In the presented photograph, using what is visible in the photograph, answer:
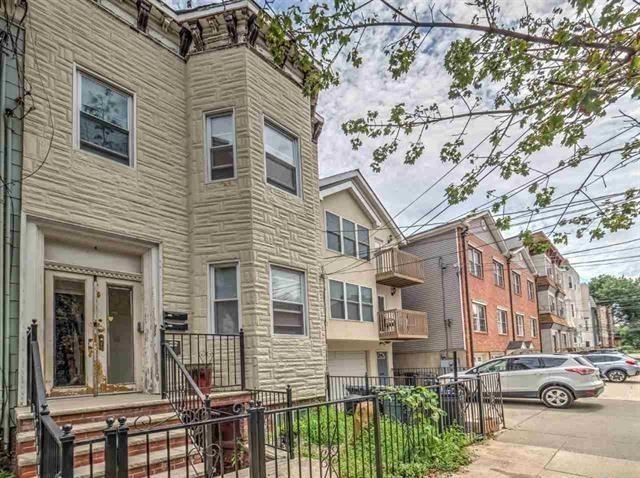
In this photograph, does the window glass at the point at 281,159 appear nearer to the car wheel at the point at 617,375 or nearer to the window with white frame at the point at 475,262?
the window with white frame at the point at 475,262

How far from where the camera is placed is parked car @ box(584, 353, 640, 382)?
23000mm

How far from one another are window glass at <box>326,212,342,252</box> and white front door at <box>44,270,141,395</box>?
9.19m

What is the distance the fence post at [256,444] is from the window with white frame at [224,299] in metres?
4.71

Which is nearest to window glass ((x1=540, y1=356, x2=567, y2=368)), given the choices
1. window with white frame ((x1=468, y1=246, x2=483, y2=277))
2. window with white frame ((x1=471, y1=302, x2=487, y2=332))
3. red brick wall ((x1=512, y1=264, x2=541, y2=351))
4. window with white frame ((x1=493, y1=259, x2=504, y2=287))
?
window with white frame ((x1=471, y1=302, x2=487, y2=332))

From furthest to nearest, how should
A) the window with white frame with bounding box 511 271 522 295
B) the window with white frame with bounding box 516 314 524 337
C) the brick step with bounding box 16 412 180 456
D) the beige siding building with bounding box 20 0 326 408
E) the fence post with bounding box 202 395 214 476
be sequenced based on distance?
the window with white frame with bounding box 511 271 522 295 < the window with white frame with bounding box 516 314 524 337 < the beige siding building with bounding box 20 0 326 408 < the brick step with bounding box 16 412 180 456 < the fence post with bounding box 202 395 214 476

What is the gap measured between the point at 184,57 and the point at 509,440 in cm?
960

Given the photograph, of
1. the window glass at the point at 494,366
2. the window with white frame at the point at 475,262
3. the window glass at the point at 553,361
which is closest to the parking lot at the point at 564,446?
the window glass at the point at 553,361

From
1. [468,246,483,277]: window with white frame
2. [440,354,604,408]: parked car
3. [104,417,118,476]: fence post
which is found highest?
[468,246,483,277]: window with white frame

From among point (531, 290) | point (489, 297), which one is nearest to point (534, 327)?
point (531, 290)

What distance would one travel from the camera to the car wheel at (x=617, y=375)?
23000 millimetres

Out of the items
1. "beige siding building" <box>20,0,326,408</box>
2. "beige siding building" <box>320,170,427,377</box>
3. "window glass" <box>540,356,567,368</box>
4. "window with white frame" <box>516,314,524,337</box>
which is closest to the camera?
"beige siding building" <box>20,0,326,408</box>

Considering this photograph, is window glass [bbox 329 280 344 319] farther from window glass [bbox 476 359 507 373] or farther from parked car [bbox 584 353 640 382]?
parked car [bbox 584 353 640 382]

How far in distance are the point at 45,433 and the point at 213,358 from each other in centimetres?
444

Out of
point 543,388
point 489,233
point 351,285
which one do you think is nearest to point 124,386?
point 351,285
